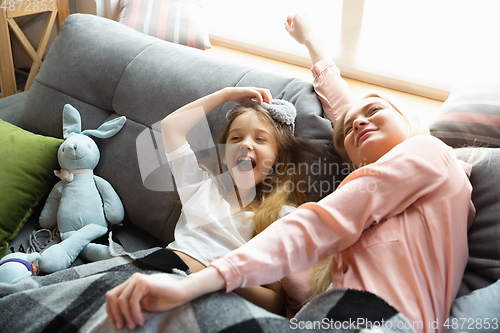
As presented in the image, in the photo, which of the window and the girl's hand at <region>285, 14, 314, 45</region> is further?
the window

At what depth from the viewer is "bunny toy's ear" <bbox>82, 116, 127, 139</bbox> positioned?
4.73 feet

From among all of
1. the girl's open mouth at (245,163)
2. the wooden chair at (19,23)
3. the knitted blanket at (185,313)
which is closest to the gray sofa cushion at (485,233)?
the knitted blanket at (185,313)

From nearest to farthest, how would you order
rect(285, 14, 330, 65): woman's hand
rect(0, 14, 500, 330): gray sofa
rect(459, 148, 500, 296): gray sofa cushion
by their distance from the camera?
1. rect(459, 148, 500, 296): gray sofa cushion
2. rect(0, 14, 500, 330): gray sofa
3. rect(285, 14, 330, 65): woman's hand

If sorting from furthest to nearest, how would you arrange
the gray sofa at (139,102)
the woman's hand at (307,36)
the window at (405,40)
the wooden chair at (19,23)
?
the wooden chair at (19,23), the window at (405,40), the woman's hand at (307,36), the gray sofa at (139,102)

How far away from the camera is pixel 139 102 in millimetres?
1446

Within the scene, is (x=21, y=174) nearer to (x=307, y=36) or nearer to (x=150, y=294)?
(x=150, y=294)

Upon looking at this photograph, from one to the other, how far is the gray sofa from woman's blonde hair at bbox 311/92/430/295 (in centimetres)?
3

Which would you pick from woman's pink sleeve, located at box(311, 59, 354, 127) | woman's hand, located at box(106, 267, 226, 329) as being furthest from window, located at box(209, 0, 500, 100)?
woman's hand, located at box(106, 267, 226, 329)

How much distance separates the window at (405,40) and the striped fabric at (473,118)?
0.48 metres

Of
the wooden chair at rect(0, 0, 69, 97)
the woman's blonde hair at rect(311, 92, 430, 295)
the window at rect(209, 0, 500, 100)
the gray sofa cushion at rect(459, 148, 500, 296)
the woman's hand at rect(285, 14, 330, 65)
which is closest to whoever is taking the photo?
the gray sofa cushion at rect(459, 148, 500, 296)

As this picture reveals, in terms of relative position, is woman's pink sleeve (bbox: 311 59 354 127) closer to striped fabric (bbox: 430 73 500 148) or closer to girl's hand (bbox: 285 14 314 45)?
girl's hand (bbox: 285 14 314 45)

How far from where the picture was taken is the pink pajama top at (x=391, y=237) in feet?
2.72

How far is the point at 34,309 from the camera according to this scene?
908 mm

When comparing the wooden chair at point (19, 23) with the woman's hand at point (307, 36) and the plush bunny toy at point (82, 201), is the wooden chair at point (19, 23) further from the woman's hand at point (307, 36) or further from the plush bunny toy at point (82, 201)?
the woman's hand at point (307, 36)
